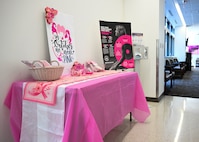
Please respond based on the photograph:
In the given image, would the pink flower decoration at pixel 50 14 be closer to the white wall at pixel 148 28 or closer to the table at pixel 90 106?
the table at pixel 90 106

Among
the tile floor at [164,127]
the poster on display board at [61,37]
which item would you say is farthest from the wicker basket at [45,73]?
the tile floor at [164,127]

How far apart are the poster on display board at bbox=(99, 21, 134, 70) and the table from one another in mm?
647

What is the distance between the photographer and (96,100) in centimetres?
173

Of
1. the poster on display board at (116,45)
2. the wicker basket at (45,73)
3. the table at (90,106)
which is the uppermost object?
the poster on display board at (116,45)

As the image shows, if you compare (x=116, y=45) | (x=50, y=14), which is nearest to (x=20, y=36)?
(x=50, y=14)

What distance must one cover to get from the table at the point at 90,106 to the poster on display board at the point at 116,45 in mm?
647

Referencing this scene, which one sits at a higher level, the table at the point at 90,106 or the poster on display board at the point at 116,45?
the poster on display board at the point at 116,45

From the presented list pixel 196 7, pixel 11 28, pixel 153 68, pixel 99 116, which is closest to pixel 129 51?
pixel 153 68

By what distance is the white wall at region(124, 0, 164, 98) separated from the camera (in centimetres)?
401

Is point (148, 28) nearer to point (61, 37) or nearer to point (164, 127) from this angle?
point (164, 127)

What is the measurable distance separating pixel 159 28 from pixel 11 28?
329 cm

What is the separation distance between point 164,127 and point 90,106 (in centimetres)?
160

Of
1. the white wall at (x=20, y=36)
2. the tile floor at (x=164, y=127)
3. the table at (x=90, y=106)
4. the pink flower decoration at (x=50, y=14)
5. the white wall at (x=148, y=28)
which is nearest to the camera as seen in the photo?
the table at (x=90, y=106)

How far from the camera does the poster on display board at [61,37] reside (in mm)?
2088
